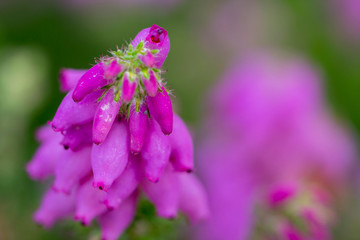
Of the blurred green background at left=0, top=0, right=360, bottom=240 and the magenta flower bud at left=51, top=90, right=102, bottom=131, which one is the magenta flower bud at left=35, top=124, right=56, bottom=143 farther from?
the blurred green background at left=0, top=0, right=360, bottom=240

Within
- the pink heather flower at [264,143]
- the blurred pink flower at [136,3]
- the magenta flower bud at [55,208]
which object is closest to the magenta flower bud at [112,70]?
the magenta flower bud at [55,208]

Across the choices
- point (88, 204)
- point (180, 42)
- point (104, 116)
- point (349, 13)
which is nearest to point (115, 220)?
point (88, 204)

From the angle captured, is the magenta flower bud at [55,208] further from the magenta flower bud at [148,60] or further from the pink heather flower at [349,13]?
the pink heather flower at [349,13]

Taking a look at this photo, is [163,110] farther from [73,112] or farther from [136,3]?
[136,3]

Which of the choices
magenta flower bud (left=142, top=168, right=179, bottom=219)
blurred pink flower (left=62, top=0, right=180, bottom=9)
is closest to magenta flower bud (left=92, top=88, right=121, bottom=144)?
magenta flower bud (left=142, top=168, right=179, bottom=219)

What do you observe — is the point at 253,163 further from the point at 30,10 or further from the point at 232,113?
the point at 30,10

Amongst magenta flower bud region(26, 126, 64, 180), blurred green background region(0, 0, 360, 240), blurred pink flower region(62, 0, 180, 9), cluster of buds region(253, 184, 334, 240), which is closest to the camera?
magenta flower bud region(26, 126, 64, 180)

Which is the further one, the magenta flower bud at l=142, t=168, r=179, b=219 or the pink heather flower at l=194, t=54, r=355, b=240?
the pink heather flower at l=194, t=54, r=355, b=240
